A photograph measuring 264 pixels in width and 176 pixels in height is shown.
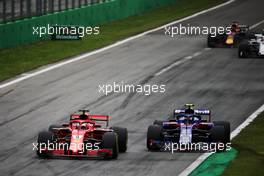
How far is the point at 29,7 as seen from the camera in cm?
5666

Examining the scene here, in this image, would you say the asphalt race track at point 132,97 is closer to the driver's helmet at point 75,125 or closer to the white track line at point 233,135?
the white track line at point 233,135

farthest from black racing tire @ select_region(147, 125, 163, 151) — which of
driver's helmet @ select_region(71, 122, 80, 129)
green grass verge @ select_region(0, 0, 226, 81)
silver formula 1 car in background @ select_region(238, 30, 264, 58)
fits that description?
silver formula 1 car in background @ select_region(238, 30, 264, 58)

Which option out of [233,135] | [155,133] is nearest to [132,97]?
[233,135]

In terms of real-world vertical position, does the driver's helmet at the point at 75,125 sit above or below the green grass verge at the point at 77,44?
above

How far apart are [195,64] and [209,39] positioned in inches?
229

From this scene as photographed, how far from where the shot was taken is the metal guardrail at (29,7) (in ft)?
176

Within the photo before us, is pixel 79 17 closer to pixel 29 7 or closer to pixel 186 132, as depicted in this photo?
pixel 29 7

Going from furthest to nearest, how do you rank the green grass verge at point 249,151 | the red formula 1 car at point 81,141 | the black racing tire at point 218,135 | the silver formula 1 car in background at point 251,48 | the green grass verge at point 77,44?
1. the silver formula 1 car in background at point 251,48
2. the green grass verge at point 77,44
3. the black racing tire at point 218,135
4. the red formula 1 car at point 81,141
5. the green grass verge at point 249,151

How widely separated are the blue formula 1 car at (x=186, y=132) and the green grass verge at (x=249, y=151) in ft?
2.74

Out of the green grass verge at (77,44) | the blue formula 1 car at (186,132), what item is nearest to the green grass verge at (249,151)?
the blue formula 1 car at (186,132)

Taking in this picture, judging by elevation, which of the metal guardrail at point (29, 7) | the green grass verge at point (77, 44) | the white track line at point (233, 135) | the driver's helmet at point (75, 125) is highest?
the metal guardrail at point (29, 7)

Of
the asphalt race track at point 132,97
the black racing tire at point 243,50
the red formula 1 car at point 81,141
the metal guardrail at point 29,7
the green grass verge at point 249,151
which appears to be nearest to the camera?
the green grass verge at point 249,151

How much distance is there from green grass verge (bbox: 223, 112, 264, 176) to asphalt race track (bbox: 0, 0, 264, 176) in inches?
40.1

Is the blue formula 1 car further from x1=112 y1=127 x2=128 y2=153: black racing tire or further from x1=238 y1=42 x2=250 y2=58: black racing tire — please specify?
x1=238 y1=42 x2=250 y2=58: black racing tire
